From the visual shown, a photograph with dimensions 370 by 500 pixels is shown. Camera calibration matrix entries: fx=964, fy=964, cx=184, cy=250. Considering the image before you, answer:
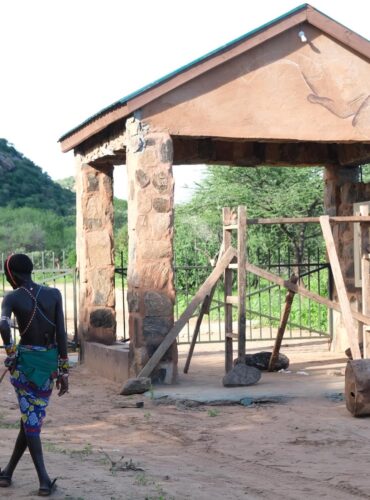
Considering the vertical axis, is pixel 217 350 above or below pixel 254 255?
below

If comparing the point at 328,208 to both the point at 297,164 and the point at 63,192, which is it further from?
the point at 63,192

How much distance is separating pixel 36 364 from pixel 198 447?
2.48 meters

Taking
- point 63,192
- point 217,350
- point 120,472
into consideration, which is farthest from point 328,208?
point 63,192

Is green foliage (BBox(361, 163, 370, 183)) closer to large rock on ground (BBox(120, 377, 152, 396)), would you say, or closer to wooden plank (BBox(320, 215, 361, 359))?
wooden plank (BBox(320, 215, 361, 359))

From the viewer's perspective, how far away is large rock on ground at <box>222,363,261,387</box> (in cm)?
1145

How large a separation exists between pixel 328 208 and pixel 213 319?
25.5ft

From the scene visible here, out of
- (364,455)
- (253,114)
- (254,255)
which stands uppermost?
(253,114)

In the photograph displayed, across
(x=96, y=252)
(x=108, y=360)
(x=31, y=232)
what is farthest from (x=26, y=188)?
(x=108, y=360)

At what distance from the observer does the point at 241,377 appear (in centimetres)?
1148

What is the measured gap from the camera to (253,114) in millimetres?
12102

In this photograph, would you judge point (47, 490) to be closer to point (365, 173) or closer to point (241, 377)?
point (241, 377)

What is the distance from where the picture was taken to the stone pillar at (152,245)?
11.7m

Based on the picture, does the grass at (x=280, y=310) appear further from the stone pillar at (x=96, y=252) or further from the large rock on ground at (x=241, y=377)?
the large rock on ground at (x=241, y=377)

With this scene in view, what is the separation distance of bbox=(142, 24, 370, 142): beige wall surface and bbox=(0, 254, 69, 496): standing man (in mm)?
A: 5448
